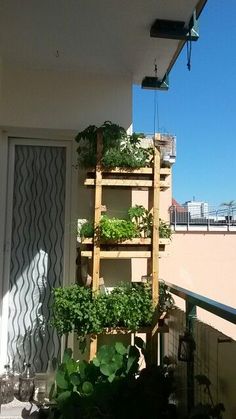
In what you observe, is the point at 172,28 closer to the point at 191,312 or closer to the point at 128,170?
the point at 128,170

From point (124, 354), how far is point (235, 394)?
2.76 feet

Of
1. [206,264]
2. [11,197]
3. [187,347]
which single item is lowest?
[206,264]

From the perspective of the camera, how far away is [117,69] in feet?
9.67

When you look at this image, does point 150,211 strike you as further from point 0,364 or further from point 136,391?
point 0,364

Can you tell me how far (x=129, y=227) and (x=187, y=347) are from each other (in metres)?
0.83

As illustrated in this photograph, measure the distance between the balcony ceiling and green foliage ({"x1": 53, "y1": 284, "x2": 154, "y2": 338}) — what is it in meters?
1.60

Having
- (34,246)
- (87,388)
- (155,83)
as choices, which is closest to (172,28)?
(155,83)

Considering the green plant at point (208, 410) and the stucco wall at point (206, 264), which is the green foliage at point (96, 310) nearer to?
the green plant at point (208, 410)

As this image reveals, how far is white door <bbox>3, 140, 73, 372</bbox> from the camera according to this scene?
112 inches

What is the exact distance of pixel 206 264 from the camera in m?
11.6

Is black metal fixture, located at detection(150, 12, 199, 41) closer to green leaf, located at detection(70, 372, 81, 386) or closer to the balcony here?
green leaf, located at detection(70, 372, 81, 386)

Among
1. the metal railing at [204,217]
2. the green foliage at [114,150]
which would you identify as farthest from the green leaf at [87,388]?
the metal railing at [204,217]

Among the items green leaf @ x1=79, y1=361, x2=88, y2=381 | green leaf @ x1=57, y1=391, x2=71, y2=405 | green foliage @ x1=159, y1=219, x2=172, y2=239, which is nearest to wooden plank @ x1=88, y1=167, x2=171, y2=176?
green foliage @ x1=159, y1=219, x2=172, y2=239

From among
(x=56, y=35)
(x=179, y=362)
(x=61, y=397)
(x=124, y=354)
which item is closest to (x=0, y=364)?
(x=61, y=397)
